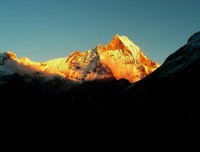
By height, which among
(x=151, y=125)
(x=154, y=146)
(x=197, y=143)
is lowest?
(x=197, y=143)

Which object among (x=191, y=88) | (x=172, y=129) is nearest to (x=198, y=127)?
(x=172, y=129)

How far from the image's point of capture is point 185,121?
166 m

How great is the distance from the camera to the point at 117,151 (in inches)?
7515

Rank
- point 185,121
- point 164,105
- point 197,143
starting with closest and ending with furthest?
point 197,143
point 185,121
point 164,105

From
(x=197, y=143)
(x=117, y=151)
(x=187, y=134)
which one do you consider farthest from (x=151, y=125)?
(x=197, y=143)

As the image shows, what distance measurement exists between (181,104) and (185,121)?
Result: 64.3ft

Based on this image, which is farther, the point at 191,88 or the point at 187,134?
the point at 191,88

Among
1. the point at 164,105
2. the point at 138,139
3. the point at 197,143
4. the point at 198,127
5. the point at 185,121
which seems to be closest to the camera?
the point at 197,143

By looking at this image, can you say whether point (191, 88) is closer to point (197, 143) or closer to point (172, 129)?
point (172, 129)

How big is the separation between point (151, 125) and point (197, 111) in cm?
2901

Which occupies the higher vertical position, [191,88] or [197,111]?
[191,88]

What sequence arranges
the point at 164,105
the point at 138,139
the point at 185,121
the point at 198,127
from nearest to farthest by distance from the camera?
the point at 198,127 → the point at 185,121 → the point at 138,139 → the point at 164,105

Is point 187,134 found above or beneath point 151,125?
beneath

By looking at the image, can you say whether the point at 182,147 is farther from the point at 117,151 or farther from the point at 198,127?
the point at 117,151
